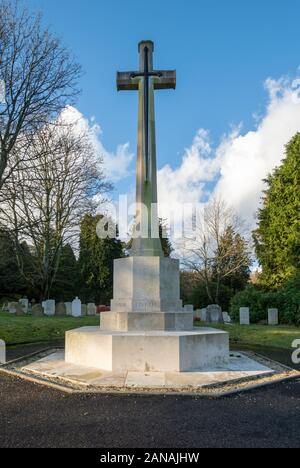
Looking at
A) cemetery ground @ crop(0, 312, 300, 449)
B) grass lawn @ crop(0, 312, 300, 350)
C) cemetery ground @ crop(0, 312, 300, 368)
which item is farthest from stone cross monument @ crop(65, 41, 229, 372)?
grass lawn @ crop(0, 312, 300, 350)

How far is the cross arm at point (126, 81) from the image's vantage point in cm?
927

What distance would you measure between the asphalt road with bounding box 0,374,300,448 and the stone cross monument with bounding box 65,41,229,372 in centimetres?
144

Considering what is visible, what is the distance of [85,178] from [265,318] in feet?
39.4

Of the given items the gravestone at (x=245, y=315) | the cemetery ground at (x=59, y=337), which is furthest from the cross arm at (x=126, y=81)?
the gravestone at (x=245, y=315)

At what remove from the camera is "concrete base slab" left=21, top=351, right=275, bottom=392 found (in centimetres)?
Answer: 531

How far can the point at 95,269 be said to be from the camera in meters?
31.7

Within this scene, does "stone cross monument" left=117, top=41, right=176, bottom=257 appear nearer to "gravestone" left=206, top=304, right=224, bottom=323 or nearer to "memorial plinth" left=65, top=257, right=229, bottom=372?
"memorial plinth" left=65, top=257, right=229, bottom=372

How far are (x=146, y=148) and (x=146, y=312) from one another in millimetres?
3829

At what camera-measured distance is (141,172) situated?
343 inches

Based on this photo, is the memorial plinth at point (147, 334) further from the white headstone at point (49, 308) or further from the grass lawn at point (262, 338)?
the white headstone at point (49, 308)

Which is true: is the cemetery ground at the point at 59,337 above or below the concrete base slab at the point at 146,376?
below

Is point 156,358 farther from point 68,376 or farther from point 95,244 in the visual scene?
point 95,244
